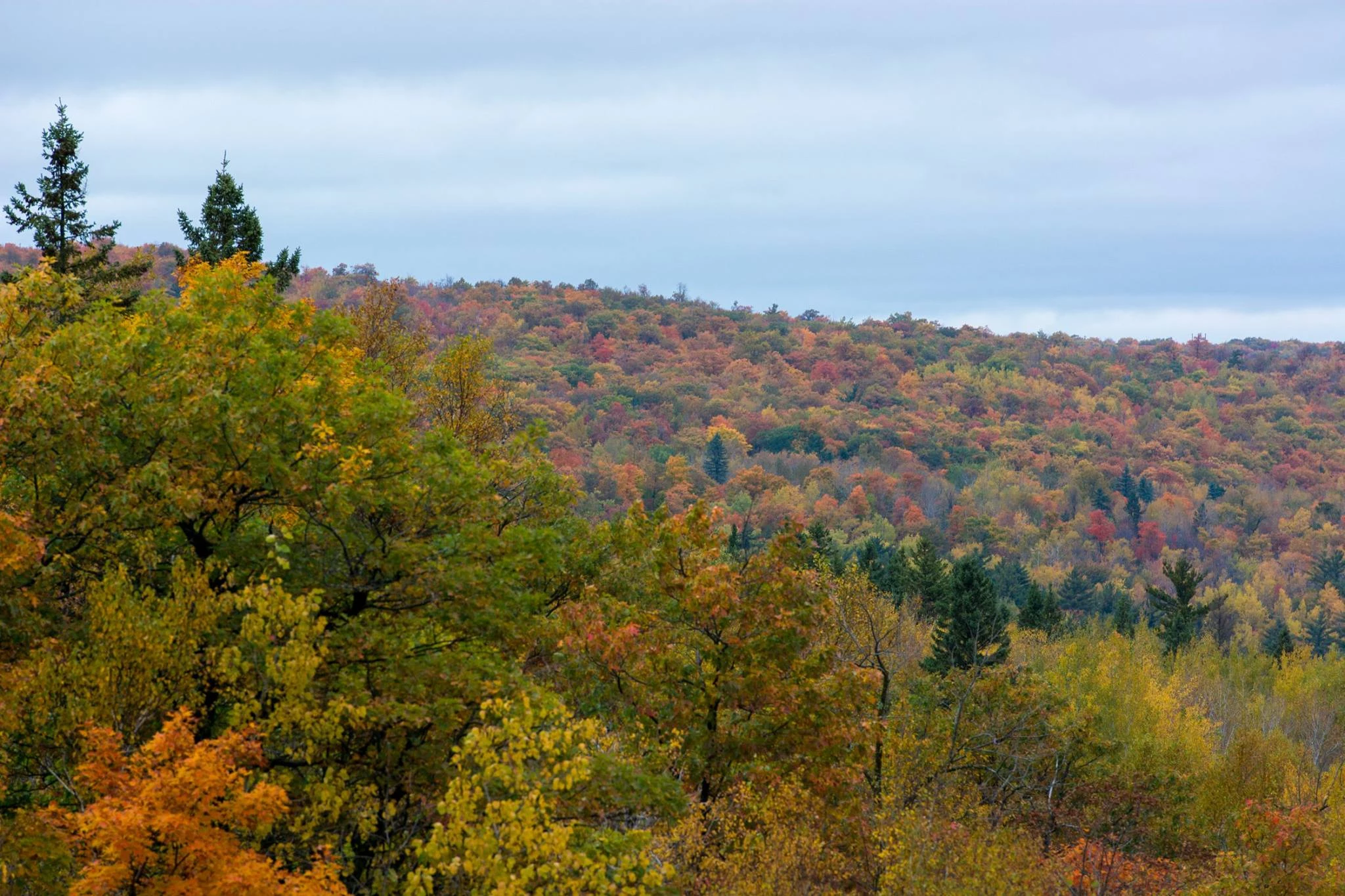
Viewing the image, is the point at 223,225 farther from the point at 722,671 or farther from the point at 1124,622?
the point at 1124,622

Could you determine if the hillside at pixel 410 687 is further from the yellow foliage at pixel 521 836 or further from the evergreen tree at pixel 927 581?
the evergreen tree at pixel 927 581

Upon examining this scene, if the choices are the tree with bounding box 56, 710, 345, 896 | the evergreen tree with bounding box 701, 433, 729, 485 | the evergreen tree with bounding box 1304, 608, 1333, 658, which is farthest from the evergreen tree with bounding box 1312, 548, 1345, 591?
the tree with bounding box 56, 710, 345, 896

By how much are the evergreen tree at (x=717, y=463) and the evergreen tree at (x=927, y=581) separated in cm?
8599

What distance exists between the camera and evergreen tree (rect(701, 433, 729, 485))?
158875mm

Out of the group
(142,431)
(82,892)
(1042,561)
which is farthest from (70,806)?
(1042,561)

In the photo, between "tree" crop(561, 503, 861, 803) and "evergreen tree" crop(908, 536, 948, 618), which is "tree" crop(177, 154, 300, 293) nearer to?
"tree" crop(561, 503, 861, 803)

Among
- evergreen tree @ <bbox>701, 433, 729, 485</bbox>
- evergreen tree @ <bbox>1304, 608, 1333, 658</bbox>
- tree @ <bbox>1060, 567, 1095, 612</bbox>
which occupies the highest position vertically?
evergreen tree @ <bbox>701, 433, 729, 485</bbox>

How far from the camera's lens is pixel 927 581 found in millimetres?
68312

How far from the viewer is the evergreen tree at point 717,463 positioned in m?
159

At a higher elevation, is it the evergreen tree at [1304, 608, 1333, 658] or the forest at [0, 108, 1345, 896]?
the forest at [0, 108, 1345, 896]

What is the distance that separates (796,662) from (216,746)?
9.85 metres

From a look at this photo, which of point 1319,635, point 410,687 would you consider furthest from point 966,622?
point 1319,635

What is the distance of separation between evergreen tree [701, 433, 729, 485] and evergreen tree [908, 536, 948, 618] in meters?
86.0

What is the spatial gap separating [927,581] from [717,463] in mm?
91246
